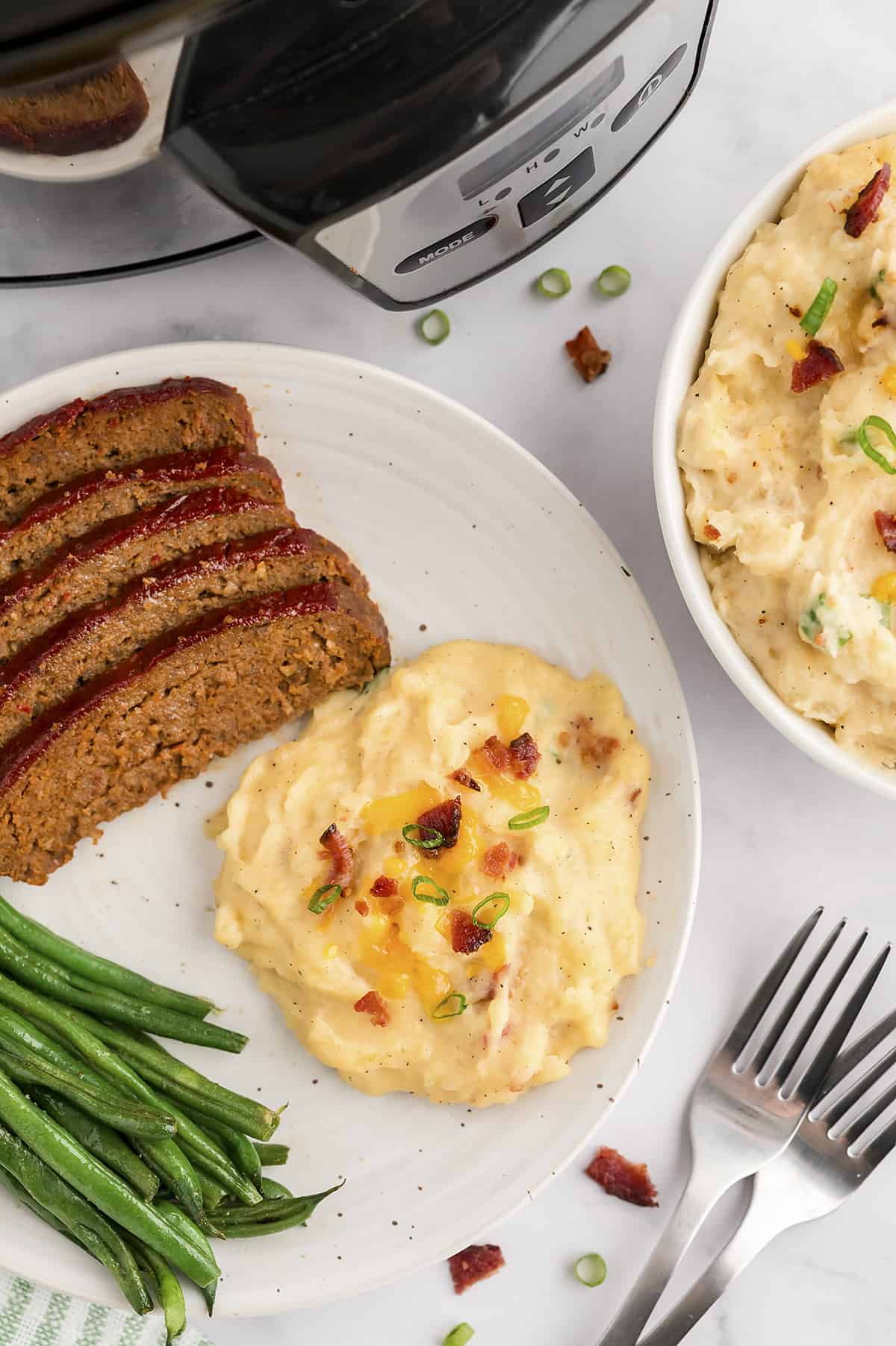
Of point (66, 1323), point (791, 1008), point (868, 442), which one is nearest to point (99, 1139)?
point (66, 1323)

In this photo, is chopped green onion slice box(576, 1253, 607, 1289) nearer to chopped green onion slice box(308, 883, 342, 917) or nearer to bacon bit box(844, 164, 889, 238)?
chopped green onion slice box(308, 883, 342, 917)

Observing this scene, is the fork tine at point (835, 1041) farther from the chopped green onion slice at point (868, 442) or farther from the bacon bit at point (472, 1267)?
the chopped green onion slice at point (868, 442)

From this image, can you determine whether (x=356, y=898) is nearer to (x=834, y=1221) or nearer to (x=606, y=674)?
(x=606, y=674)

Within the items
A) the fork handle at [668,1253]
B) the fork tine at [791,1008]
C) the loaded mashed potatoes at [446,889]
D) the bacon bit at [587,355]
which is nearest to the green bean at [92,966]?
the loaded mashed potatoes at [446,889]

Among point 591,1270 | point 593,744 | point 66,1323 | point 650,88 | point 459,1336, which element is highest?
point 650,88

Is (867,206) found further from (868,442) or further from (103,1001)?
(103,1001)

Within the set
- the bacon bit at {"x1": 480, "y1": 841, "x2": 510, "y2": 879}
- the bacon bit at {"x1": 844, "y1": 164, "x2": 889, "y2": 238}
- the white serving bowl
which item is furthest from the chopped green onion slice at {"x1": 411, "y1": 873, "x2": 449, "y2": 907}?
the bacon bit at {"x1": 844, "y1": 164, "x2": 889, "y2": 238}

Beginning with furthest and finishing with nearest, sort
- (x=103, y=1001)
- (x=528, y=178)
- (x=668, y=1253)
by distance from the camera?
(x=668, y=1253)
(x=103, y=1001)
(x=528, y=178)
